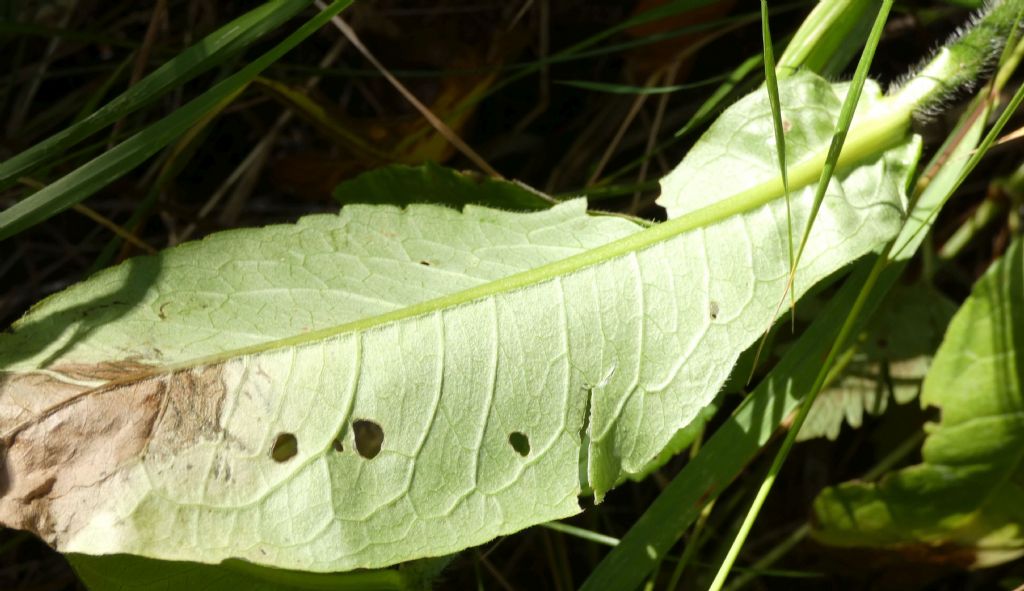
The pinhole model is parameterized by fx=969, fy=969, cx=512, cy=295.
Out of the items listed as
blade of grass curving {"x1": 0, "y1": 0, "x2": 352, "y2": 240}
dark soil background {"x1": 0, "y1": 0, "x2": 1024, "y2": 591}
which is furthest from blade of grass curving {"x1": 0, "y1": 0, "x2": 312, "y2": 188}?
dark soil background {"x1": 0, "y1": 0, "x2": 1024, "y2": 591}

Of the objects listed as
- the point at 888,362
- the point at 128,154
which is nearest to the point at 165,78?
the point at 128,154

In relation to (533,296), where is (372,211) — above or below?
above

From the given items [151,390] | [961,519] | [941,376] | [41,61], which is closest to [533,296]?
[151,390]

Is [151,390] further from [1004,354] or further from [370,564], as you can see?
[1004,354]

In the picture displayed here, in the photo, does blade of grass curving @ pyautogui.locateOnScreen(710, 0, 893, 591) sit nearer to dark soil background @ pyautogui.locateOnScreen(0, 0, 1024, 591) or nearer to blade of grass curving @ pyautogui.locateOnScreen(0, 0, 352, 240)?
dark soil background @ pyautogui.locateOnScreen(0, 0, 1024, 591)

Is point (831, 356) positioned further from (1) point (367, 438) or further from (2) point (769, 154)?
(1) point (367, 438)
